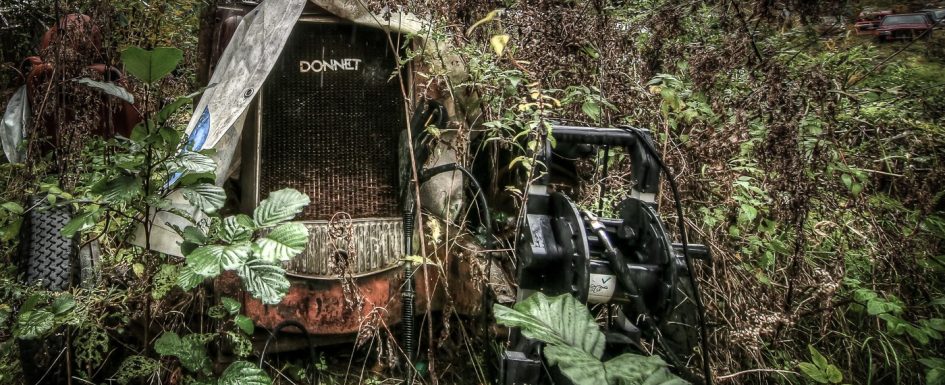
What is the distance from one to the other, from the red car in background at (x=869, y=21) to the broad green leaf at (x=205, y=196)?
13.0 ft

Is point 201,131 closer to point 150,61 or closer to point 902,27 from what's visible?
point 150,61

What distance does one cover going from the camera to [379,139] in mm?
2738

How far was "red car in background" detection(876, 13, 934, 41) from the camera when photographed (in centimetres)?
294

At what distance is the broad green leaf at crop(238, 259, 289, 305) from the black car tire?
3.34 feet

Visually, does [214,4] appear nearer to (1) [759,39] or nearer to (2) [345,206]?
(2) [345,206]

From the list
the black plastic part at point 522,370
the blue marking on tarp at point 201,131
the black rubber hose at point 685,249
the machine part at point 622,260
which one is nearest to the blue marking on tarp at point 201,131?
the blue marking on tarp at point 201,131

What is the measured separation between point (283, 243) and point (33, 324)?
915 mm

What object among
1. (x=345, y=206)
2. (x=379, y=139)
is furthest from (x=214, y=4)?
(x=345, y=206)

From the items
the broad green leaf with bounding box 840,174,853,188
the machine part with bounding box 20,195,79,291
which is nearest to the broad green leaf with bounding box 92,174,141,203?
the machine part with bounding box 20,195,79,291

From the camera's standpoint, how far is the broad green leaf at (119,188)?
58.2 inches

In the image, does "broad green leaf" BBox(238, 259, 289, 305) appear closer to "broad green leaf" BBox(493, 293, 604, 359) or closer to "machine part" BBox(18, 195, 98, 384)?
"broad green leaf" BBox(493, 293, 604, 359)

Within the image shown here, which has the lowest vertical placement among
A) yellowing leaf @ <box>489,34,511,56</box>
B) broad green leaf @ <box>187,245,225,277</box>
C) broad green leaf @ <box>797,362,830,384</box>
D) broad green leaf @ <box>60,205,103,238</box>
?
broad green leaf @ <box>797,362,830,384</box>

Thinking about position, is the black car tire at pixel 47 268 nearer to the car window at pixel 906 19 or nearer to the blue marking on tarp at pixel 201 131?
the blue marking on tarp at pixel 201 131

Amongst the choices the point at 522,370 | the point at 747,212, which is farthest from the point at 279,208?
the point at 747,212
